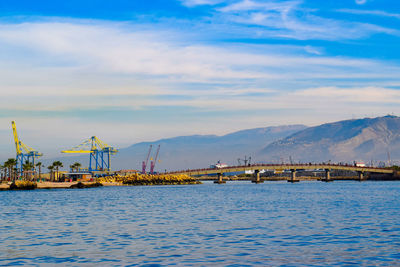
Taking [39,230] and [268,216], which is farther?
[268,216]

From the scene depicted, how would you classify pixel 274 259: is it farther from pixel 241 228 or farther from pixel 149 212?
pixel 149 212

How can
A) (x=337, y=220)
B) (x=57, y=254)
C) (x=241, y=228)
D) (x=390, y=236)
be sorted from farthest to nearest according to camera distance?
(x=337, y=220) < (x=241, y=228) < (x=390, y=236) < (x=57, y=254)

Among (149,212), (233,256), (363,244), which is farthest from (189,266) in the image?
(149,212)

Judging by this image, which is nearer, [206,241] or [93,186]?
[206,241]

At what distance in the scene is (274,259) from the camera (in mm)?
31828

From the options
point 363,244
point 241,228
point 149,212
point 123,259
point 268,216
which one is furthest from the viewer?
point 149,212

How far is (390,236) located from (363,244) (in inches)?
194

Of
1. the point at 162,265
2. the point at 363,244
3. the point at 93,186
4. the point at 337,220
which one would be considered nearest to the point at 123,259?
the point at 162,265

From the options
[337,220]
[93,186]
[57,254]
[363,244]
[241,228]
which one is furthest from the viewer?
[93,186]

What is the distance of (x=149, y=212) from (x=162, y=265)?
3655cm

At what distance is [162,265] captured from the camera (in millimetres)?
30375

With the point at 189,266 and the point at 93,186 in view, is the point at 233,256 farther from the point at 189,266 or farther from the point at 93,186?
the point at 93,186

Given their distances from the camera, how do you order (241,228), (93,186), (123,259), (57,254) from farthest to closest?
(93,186) → (241,228) → (57,254) → (123,259)

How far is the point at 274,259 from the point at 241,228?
15528 mm
